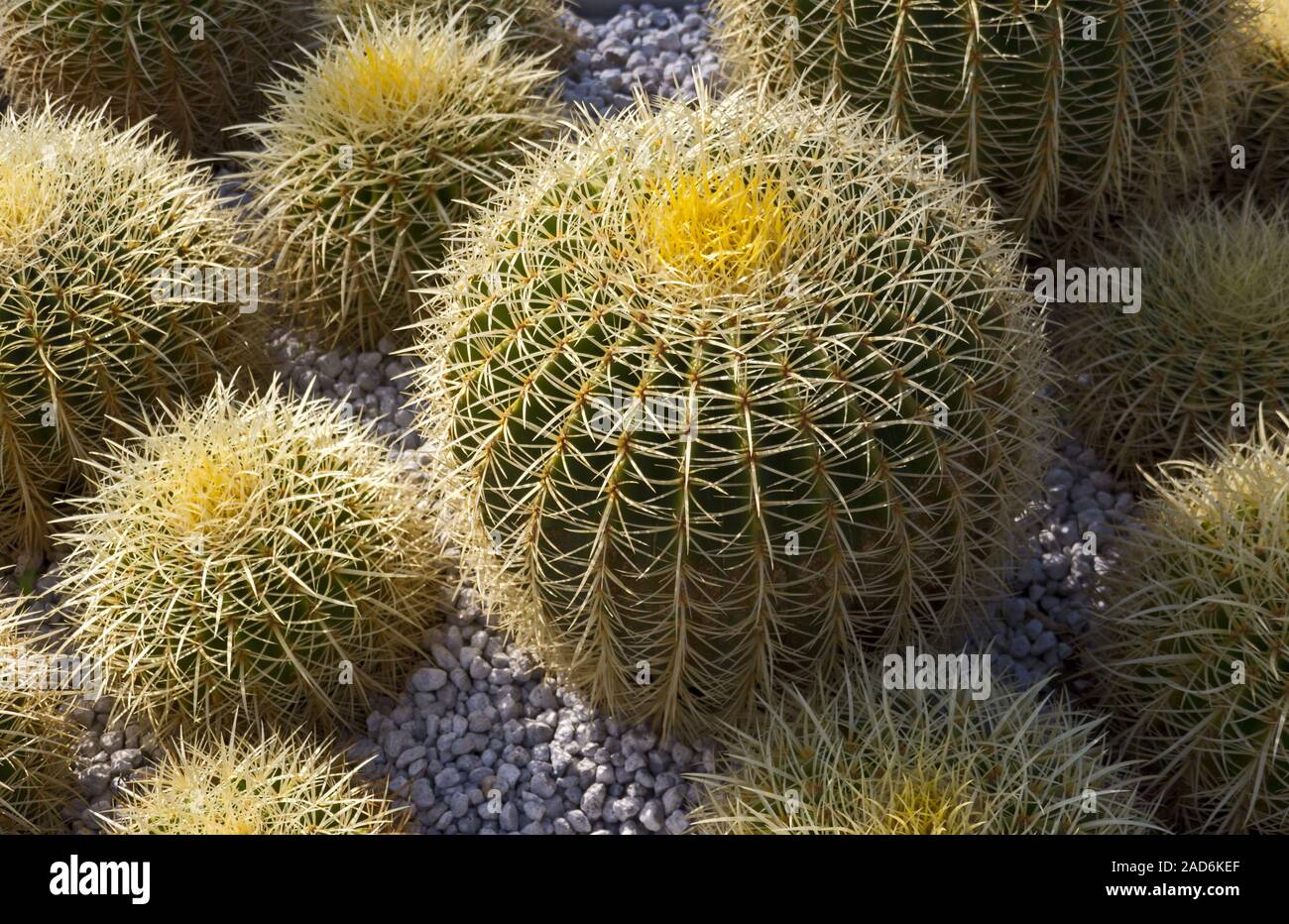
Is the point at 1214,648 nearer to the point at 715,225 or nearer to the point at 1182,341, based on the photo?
the point at 1182,341

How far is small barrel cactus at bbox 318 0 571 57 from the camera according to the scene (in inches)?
178

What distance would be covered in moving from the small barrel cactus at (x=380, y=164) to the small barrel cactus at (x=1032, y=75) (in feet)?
2.73

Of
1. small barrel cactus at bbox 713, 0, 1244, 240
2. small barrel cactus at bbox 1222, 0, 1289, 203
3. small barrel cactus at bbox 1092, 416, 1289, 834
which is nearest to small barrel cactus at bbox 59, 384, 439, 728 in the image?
small barrel cactus at bbox 713, 0, 1244, 240

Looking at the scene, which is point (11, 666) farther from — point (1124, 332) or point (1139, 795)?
point (1124, 332)

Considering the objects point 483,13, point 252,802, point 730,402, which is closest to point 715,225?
point 730,402

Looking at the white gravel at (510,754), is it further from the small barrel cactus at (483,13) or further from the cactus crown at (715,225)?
the small barrel cactus at (483,13)

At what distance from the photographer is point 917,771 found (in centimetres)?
267

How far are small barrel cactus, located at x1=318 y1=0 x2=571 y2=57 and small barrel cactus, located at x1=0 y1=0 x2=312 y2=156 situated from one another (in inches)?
12.2

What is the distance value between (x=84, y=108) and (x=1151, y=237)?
3518mm

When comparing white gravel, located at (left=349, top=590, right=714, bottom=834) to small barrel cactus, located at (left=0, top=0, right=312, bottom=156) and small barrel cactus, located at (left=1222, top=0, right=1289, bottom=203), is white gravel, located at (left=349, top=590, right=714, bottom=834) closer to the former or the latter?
small barrel cactus, located at (left=0, top=0, right=312, bottom=156)

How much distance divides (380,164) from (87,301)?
0.90 m

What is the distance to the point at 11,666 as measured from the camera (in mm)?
3146
